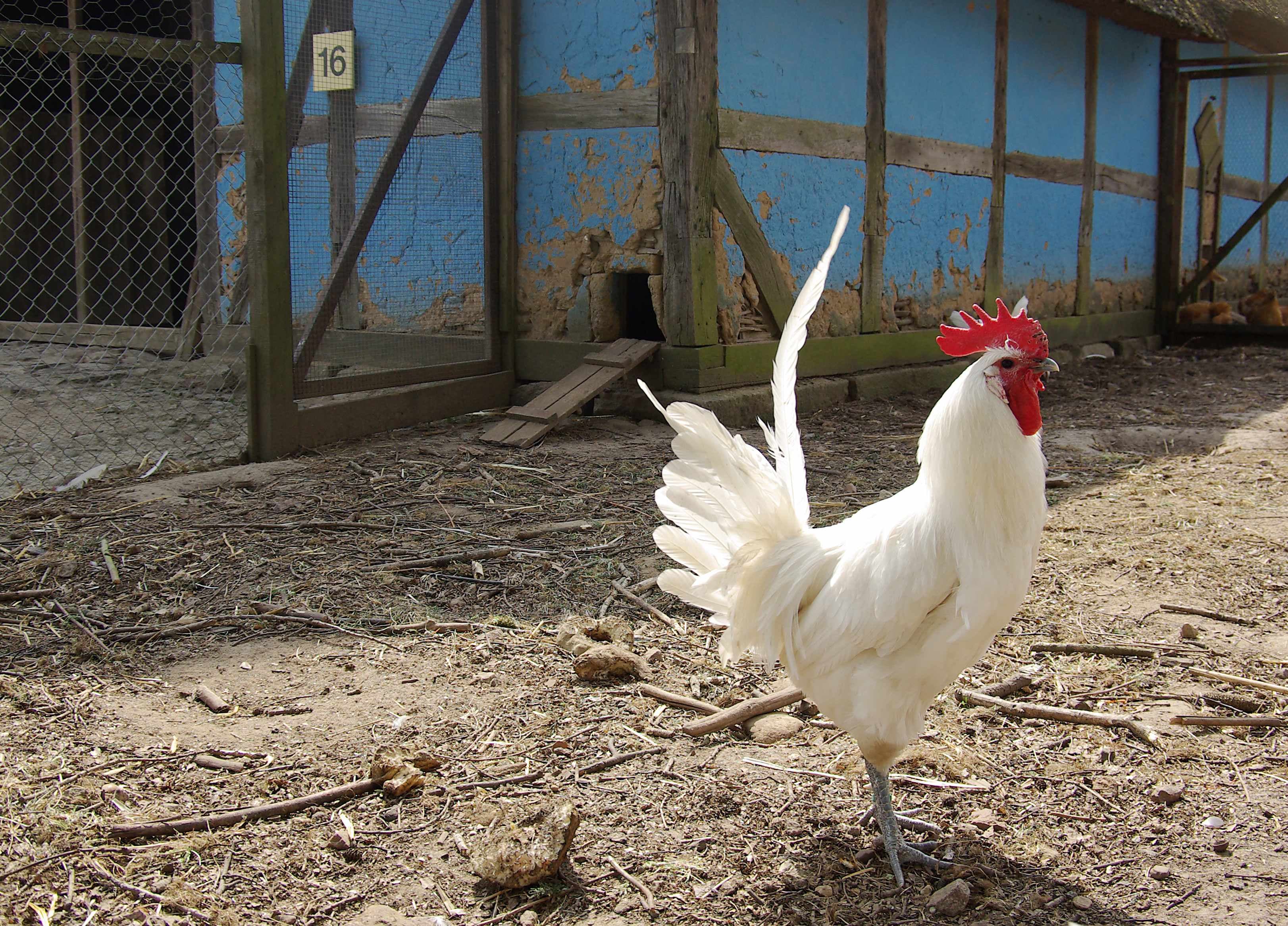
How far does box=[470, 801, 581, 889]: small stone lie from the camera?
2287 millimetres

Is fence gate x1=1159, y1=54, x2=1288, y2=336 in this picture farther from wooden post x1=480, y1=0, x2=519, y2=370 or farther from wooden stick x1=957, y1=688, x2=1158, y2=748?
wooden stick x1=957, y1=688, x2=1158, y2=748

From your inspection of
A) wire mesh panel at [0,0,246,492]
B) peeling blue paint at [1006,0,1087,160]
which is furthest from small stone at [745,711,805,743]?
peeling blue paint at [1006,0,1087,160]

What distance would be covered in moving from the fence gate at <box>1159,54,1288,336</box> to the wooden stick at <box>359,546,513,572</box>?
10.6 metres

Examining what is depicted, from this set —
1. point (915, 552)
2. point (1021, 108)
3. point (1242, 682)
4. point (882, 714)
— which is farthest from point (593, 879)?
point (1021, 108)

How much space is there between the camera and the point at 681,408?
2627 mm

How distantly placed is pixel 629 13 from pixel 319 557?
13.8ft

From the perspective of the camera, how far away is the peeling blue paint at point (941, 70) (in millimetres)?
8328

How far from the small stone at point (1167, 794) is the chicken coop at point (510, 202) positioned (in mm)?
4288

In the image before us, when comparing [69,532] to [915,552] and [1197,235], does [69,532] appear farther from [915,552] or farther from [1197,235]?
[1197,235]

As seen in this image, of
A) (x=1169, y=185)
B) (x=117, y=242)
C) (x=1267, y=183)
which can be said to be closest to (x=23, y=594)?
(x=117, y=242)

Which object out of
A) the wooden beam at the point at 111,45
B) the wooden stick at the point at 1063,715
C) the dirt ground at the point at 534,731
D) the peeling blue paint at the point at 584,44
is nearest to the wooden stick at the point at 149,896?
the dirt ground at the point at 534,731

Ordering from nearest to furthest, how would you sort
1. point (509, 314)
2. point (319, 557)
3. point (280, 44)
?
1. point (319, 557)
2. point (280, 44)
3. point (509, 314)

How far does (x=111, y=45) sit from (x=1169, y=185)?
11.8 meters

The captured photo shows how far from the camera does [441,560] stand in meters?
4.33
